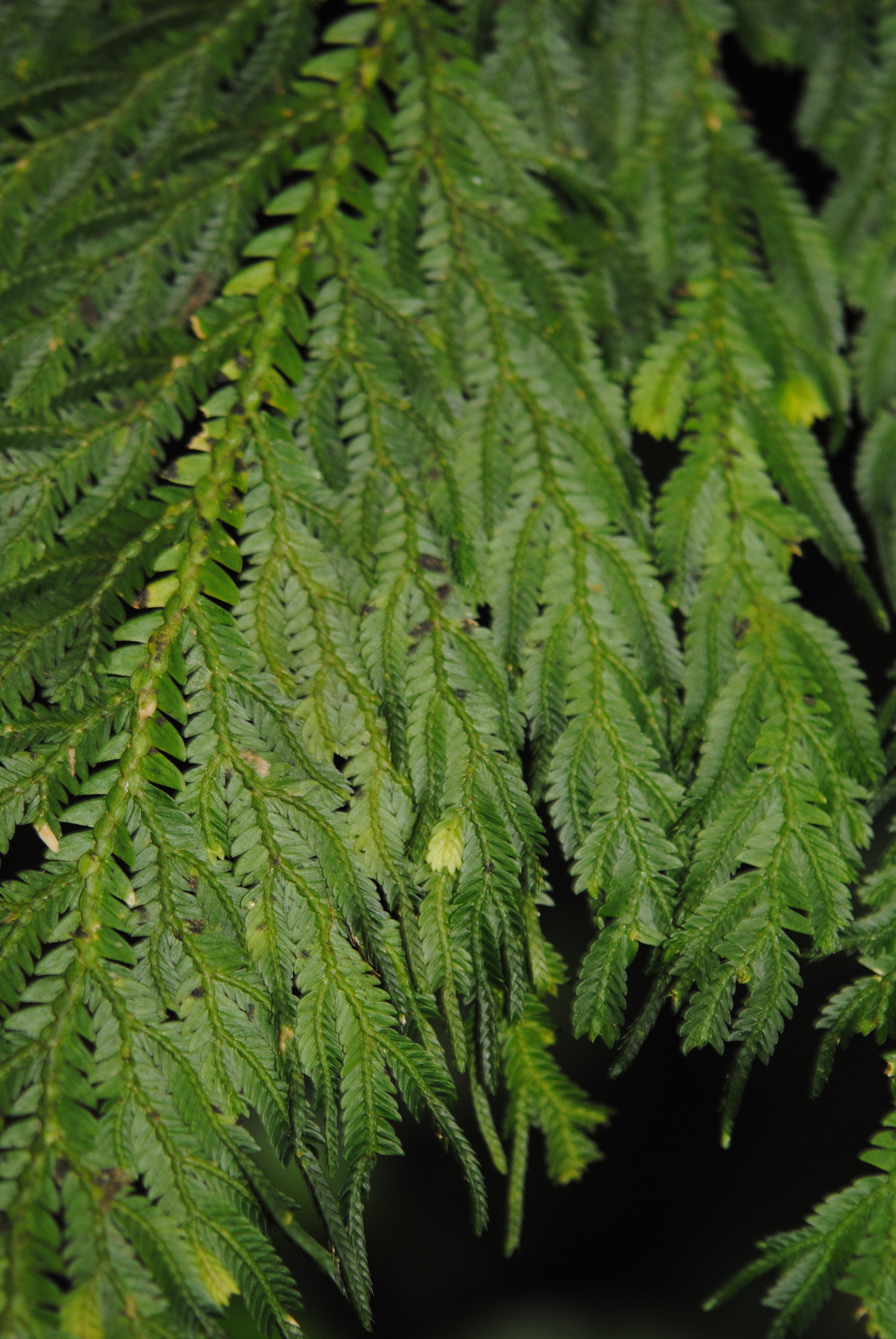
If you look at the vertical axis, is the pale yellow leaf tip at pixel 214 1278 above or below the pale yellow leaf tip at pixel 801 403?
below

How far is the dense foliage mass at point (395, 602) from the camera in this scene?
0.97m

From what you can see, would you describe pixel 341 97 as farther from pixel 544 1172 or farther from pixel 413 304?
pixel 544 1172

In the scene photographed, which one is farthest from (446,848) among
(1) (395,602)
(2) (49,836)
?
(2) (49,836)

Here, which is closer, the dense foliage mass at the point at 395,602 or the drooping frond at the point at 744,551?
the dense foliage mass at the point at 395,602

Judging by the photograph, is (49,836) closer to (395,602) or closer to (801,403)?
(395,602)

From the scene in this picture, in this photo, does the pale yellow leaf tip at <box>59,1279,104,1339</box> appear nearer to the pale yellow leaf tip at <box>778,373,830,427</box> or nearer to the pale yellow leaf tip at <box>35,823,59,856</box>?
the pale yellow leaf tip at <box>35,823,59,856</box>

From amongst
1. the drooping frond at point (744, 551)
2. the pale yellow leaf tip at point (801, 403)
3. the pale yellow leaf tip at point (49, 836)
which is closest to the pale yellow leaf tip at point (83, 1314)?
the pale yellow leaf tip at point (49, 836)

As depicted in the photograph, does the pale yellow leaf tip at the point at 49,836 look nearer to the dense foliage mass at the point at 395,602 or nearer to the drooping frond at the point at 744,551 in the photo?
the dense foliage mass at the point at 395,602

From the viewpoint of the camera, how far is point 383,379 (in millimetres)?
1292

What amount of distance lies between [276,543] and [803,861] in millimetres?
794

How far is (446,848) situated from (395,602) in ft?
1.10

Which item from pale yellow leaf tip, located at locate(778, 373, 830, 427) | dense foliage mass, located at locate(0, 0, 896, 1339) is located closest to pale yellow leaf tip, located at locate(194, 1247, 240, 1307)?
dense foliage mass, located at locate(0, 0, 896, 1339)

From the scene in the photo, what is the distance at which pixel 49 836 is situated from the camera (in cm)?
101

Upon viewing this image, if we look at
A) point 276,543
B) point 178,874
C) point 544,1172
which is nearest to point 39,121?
point 276,543
